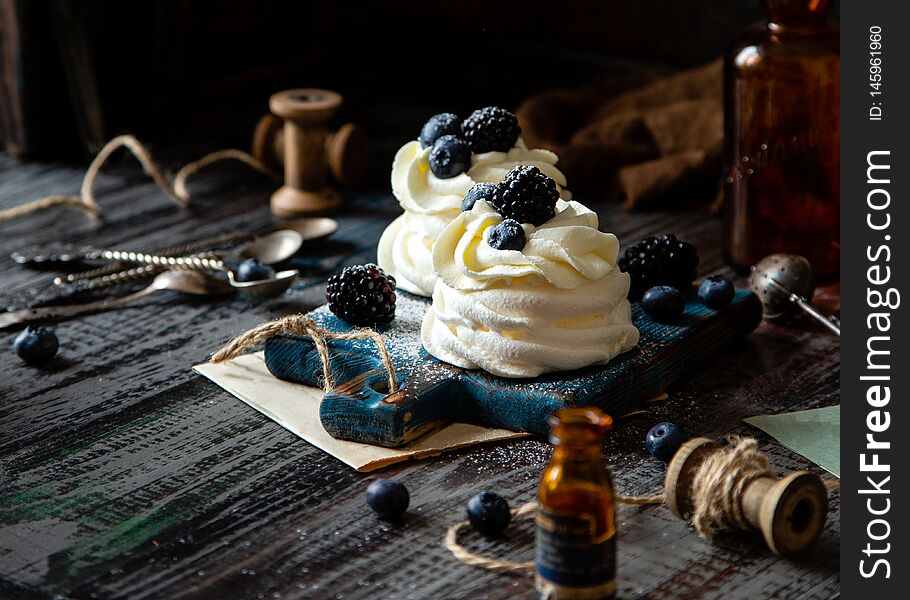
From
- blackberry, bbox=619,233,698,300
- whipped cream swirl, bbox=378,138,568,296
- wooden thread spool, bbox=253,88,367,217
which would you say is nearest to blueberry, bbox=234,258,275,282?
whipped cream swirl, bbox=378,138,568,296

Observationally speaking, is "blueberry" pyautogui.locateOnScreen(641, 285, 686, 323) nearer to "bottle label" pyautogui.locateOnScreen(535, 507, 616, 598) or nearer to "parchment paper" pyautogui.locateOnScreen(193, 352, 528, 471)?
"parchment paper" pyautogui.locateOnScreen(193, 352, 528, 471)

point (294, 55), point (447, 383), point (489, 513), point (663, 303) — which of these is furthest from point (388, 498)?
point (294, 55)

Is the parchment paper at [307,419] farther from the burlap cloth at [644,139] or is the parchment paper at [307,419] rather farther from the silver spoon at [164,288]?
the burlap cloth at [644,139]

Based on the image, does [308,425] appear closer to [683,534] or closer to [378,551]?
[378,551]

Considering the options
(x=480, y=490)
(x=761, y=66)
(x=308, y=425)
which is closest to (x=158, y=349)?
(x=308, y=425)

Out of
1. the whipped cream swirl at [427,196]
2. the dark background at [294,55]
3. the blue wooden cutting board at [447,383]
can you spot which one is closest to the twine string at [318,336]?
the blue wooden cutting board at [447,383]
